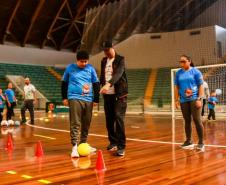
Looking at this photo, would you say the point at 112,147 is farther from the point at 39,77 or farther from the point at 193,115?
the point at 39,77

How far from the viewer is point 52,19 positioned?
79.3 feet

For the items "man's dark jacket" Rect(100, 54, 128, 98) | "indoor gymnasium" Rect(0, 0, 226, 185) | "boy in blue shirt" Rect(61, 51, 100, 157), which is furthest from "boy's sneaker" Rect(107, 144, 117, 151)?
"man's dark jacket" Rect(100, 54, 128, 98)

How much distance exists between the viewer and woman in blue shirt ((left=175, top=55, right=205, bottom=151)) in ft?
18.0

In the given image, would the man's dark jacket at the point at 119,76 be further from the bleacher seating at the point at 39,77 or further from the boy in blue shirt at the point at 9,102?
the bleacher seating at the point at 39,77

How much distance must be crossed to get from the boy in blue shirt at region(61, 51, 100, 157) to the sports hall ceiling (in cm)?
1761

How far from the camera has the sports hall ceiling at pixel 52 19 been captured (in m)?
22.5

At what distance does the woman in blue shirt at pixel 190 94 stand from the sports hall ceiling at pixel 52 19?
17594 mm

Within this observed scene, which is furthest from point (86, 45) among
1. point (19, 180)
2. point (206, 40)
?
point (19, 180)

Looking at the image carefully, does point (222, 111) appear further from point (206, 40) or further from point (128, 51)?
point (128, 51)

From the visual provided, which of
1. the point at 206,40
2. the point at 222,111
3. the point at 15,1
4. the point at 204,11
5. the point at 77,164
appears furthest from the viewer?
the point at 204,11

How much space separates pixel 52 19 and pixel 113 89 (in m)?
20.2

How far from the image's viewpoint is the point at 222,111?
14.3m

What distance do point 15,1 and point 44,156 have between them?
18675mm

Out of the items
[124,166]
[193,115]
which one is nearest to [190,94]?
[193,115]
